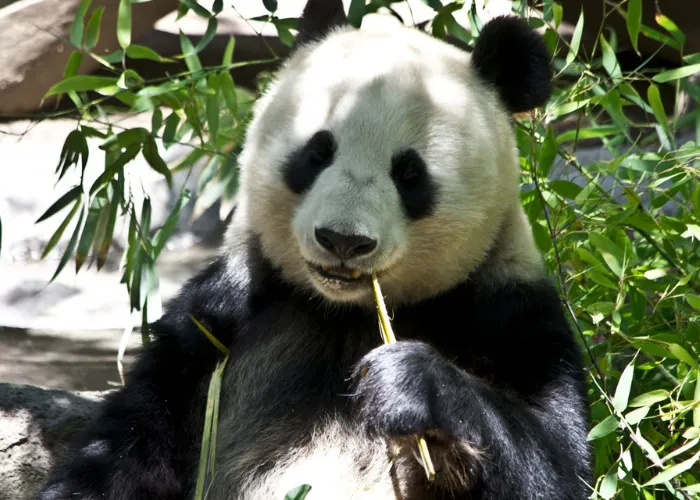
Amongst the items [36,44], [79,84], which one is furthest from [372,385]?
[36,44]

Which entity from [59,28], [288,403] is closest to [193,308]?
[288,403]

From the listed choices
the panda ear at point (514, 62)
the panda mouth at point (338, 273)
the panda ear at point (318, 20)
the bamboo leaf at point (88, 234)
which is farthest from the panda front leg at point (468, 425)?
the bamboo leaf at point (88, 234)

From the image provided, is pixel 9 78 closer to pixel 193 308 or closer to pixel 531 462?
pixel 193 308

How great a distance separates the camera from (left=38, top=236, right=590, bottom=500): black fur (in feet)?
8.54

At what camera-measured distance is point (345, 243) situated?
100 inches

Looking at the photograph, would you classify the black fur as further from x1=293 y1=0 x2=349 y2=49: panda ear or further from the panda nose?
x1=293 y1=0 x2=349 y2=49: panda ear

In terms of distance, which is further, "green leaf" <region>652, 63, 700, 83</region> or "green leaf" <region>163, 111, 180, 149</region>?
"green leaf" <region>163, 111, 180, 149</region>

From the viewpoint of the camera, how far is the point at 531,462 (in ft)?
8.68

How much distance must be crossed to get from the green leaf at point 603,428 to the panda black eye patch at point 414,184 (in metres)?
0.85

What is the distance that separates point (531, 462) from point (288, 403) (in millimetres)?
834

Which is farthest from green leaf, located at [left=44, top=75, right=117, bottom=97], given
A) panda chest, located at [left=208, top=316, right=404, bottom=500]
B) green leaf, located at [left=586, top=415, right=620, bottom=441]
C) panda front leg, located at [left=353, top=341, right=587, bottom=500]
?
green leaf, located at [left=586, top=415, right=620, bottom=441]

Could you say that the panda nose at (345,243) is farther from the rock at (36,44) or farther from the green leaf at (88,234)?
the rock at (36,44)

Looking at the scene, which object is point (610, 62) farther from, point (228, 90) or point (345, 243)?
point (345, 243)

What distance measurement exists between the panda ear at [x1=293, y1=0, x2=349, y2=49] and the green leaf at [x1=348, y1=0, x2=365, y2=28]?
0.05 m
